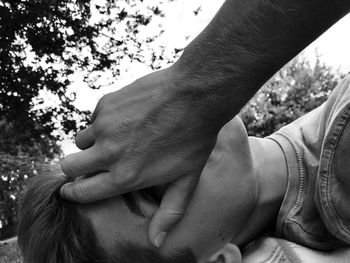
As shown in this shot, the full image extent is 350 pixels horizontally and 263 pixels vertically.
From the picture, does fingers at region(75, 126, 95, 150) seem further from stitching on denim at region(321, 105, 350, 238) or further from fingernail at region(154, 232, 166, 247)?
stitching on denim at region(321, 105, 350, 238)

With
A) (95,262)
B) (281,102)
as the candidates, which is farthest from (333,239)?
(281,102)

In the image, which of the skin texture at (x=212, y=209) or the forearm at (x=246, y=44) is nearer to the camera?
the forearm at (x=246, y=44)

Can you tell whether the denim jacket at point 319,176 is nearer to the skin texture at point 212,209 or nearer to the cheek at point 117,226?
the skin texture at point 212,209

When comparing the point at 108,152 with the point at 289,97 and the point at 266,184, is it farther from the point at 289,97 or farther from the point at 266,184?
the point at 289,97

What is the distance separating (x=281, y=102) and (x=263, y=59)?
1812 centimetres

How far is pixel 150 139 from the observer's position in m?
1.40

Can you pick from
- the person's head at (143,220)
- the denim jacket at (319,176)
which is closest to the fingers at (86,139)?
the person's head at (143,220)

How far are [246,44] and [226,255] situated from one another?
0.88 metres

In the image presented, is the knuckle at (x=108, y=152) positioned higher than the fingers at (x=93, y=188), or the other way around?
the knuckle at (x=108, y=152)

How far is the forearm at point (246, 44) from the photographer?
1263 millimetres

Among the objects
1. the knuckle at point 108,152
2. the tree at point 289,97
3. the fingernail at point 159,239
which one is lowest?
the tree at point 289,97

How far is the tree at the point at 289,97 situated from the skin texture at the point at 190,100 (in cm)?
1630

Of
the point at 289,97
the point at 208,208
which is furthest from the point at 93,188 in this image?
the point at 289,97

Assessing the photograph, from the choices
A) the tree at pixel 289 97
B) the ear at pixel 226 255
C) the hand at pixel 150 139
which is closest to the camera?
the hand at pixel 150 139
